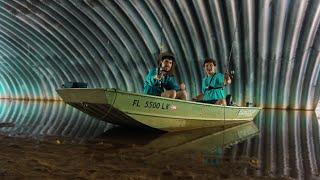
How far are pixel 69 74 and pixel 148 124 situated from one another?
16318 millimetres

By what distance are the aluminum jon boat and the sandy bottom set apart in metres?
1.44

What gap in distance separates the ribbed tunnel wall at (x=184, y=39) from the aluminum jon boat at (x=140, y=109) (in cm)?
661

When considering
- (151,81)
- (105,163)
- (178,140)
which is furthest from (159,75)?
(105,163)

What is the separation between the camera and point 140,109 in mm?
7828

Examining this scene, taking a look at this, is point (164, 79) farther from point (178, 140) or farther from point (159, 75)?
point (178, 140)

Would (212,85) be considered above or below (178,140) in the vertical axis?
above

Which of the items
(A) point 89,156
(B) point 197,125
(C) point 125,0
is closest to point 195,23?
(C) point 125,0

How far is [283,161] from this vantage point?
5.36 m

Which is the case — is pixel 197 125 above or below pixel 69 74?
below

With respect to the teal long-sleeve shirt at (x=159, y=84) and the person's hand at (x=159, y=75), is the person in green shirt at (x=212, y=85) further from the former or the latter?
the person's hand at (x=159, y=75)

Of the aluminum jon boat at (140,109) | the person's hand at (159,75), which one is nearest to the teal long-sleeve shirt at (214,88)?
the aluminum jon boat at (140,109)

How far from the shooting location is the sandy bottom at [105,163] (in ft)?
12.7

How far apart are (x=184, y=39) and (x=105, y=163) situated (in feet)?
45.1

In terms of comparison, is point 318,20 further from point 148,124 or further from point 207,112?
point 148,124
